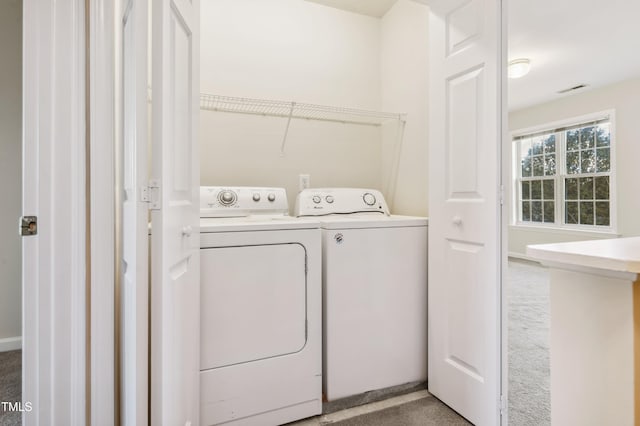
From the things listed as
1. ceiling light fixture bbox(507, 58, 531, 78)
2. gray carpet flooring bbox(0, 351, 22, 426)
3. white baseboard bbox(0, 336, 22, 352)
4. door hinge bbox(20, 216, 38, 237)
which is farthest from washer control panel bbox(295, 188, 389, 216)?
ceiling light fixture bbox(507, 58, 531, 78)

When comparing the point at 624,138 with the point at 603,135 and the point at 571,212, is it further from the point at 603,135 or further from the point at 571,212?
the point at 571,212

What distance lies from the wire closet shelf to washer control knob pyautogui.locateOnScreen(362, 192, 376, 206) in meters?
0.54

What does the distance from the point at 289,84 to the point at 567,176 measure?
16.1 ft

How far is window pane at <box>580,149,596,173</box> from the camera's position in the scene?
464cm

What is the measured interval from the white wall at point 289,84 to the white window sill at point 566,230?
4.10 meters

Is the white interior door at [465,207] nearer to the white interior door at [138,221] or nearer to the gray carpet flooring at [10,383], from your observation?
the white interior door at [138,221]

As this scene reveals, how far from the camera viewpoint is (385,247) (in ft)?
5.55

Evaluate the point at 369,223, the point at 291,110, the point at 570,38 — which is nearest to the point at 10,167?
the point at 291,110

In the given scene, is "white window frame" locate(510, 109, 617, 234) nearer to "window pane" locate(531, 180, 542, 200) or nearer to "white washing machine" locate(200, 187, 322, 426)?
"window pane" locate(531, 180, 542, 200)

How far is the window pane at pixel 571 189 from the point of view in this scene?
16.0 ft

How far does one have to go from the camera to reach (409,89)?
7.04ft

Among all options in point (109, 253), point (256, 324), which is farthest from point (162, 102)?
point (256, 324)

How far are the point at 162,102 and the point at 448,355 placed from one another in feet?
5.44

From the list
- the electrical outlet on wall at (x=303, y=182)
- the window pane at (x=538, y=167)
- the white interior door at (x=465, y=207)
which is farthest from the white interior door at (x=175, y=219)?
the window pane at (x=538, y=167)
